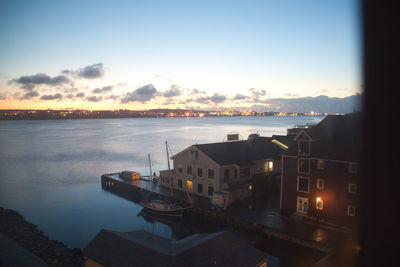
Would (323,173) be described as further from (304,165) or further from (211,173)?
(211,173)

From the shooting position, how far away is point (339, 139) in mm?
19422

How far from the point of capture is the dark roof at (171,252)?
36.2ft

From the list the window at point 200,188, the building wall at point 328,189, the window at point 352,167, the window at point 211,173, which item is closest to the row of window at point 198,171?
the window at point 211,173

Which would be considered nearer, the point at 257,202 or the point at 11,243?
the point at 11,243

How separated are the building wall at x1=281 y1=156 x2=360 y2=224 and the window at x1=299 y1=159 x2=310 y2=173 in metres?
0.23

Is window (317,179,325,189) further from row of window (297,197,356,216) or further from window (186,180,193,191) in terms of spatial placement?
window (186,180,193,191)

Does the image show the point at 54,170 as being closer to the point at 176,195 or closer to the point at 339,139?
the point at 176,195

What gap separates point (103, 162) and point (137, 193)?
32402mm

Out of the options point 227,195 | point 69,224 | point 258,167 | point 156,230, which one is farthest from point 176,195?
point 69,224

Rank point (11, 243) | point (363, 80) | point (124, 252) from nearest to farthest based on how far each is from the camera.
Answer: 1. point (363, 80)
2. point (124, 252)
3. point (11, 243)

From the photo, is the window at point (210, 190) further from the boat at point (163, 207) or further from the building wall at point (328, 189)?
the building wall at point (328, 189)

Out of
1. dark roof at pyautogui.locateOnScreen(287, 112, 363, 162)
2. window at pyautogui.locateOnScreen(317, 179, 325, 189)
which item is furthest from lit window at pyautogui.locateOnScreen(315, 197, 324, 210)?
dark roof at pyautogui.locateOnScreen(287, 112, 363, 162)

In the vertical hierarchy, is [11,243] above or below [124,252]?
below

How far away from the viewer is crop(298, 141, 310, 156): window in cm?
2045
